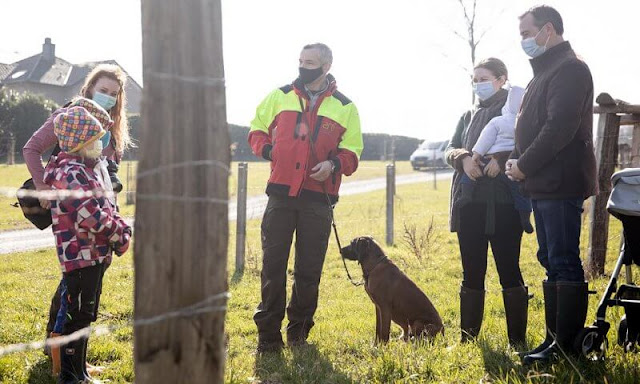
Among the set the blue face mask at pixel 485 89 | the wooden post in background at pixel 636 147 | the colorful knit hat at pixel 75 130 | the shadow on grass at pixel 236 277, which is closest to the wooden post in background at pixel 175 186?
the colorful knit hat at pixel 75 130

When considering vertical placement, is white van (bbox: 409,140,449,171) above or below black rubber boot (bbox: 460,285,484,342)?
above

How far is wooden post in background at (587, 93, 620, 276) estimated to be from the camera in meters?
7.54

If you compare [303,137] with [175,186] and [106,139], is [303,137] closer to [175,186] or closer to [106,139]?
[106,139]

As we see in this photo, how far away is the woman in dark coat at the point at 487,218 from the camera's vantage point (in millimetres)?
4703

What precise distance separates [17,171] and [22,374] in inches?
927

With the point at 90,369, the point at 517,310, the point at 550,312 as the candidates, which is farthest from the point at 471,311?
the point at 90,369

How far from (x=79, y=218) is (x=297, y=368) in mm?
1684

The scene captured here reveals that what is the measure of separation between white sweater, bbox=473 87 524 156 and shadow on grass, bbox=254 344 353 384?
183cm

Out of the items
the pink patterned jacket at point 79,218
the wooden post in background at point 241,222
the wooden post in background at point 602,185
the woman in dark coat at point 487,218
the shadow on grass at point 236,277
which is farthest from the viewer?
the wooden post in background at point 241,222

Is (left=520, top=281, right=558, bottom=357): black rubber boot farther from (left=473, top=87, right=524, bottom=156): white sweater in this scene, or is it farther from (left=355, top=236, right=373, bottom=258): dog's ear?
(left=355, top=236, right=373, bottom=258): dog's ear

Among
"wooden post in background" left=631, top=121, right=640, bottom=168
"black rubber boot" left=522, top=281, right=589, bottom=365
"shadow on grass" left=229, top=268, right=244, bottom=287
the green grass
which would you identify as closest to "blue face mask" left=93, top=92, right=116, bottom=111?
the green grass

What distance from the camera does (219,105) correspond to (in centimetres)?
233

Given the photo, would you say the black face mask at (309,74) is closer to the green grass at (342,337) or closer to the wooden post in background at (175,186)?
the green grass at (342,337)

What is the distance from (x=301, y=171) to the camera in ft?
16.3
